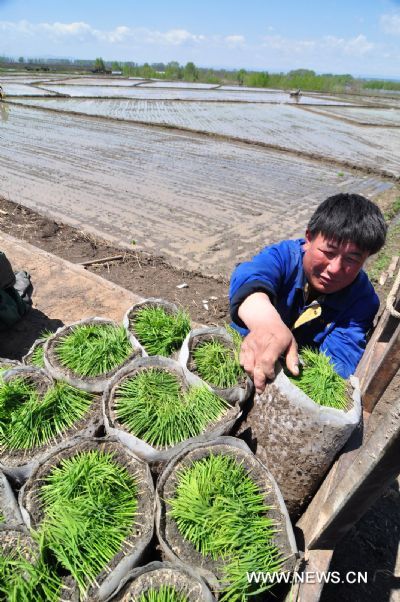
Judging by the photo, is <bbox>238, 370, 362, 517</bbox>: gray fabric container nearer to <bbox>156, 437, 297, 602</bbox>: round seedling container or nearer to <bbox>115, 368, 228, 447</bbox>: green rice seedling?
<bbox>156, 437, 297, 602</bbox>: round seedling container

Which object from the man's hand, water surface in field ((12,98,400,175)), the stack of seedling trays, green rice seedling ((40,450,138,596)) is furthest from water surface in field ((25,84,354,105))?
green rice seedling ((40,450,138,596))

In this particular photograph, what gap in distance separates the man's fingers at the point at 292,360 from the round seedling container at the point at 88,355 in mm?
1046

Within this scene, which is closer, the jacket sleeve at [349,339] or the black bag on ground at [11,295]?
the jacket sleeve at [349,339]

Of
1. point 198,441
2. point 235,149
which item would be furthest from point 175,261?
point 235,149

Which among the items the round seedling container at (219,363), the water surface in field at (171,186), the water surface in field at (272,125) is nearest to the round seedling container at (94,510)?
the round seedling container at (219,363)

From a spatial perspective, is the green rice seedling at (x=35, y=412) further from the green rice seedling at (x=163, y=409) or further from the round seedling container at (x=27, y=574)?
the round seedling container at (x=27, y=574)

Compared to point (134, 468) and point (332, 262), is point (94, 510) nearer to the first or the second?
point (134, 468)

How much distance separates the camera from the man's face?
6.60ft

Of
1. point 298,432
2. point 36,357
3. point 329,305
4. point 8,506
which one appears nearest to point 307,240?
point 329,305

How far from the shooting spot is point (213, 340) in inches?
86.5

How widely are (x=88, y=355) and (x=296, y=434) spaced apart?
1278 mm

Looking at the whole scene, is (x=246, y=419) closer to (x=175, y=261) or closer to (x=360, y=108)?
(x=175, y=261)

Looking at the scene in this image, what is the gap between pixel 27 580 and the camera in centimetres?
132

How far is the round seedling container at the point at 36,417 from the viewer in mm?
1778
